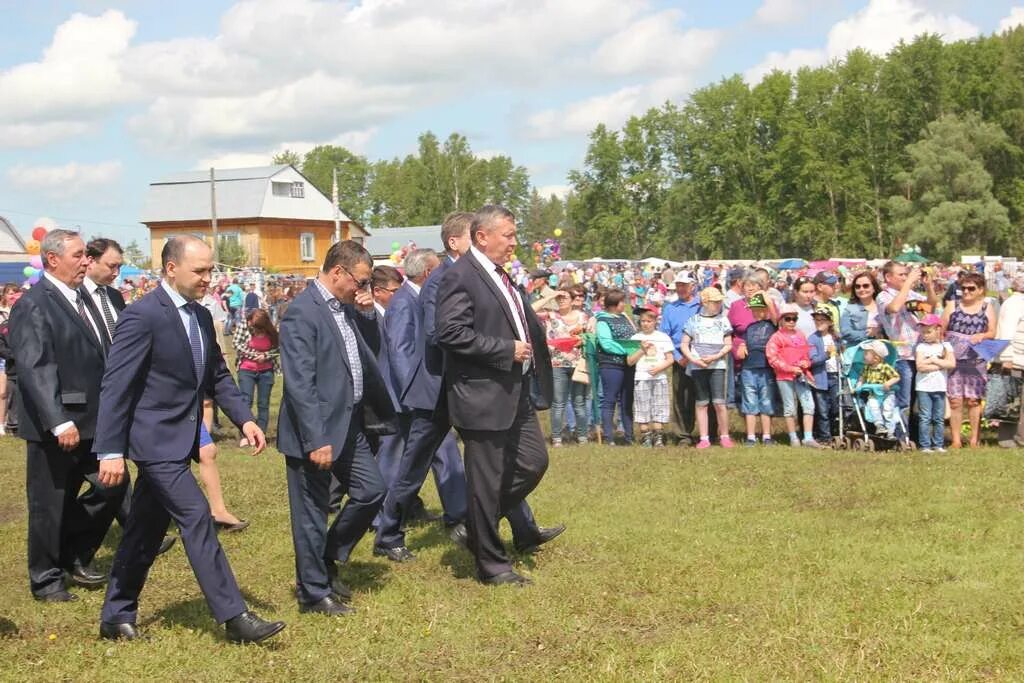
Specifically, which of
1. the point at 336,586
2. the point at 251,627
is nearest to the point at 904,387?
the point at 336,586

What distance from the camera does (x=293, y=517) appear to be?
5.84 meters

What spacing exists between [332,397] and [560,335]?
696 centimetres

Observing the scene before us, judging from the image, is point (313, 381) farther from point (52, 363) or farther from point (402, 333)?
point (402, 333)

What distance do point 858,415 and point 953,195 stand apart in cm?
5793

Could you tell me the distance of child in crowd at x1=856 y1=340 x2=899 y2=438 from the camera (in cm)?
1130

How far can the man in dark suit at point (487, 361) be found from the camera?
20.0ft

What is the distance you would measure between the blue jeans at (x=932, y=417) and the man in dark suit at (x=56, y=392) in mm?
8065

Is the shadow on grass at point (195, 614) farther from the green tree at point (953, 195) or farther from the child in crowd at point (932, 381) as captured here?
the green tree at point (953, 195)

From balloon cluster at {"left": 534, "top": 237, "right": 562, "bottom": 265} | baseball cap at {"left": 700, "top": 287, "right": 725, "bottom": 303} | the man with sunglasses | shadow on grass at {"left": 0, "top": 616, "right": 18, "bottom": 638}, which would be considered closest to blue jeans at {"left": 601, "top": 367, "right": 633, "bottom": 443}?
baseball cap at {"left": 700, "top": 287, "right": 725, "bottom": 303}

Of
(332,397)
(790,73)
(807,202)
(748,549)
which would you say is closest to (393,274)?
(332,397)

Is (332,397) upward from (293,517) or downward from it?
upward

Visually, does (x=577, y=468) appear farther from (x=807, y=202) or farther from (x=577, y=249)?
(x=577, y=249)

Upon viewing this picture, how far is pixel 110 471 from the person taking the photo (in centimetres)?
520

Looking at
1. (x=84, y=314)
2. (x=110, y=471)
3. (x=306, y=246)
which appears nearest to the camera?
(x=110, y=471)
